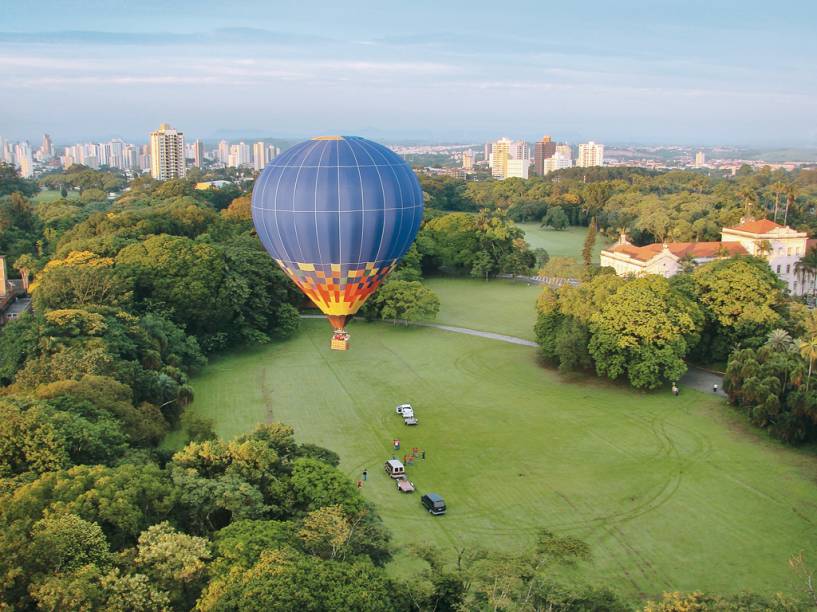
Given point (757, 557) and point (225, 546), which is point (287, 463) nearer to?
point (225, 546)

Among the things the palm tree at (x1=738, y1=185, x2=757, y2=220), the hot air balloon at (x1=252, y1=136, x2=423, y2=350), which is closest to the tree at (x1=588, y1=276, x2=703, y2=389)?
the hot air balloon at (x1=252, y1=136, x2=423, y2=350)

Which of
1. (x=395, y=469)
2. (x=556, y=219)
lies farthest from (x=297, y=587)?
(x=556, y=219)

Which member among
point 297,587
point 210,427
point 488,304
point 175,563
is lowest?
point 488,304

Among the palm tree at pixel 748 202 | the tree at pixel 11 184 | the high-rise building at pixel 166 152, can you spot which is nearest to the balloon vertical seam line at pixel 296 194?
the palm tree at pixel 748 202

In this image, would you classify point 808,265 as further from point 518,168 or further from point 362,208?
point 518,168

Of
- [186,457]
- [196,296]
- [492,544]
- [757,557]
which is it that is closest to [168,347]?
[196,296]

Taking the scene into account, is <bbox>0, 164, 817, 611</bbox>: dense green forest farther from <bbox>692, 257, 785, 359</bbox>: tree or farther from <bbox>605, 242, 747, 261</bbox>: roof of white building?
<bbox>605, 242, 747, 261</bbox>: roof of white building

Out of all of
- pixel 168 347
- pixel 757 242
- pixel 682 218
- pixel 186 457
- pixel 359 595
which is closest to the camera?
pixel 359 595
